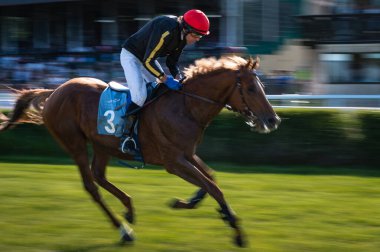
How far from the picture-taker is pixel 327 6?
16000 millimetres

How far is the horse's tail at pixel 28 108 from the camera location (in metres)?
6.75

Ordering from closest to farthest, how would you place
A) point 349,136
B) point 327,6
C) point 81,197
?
1. point 81,197
2. point 349,136
3. point 327,6

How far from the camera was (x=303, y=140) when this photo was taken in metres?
9.47

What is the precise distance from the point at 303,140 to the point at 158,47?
441cm

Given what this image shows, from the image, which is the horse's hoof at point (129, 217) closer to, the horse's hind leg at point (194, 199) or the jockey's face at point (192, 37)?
the horse's hind leg at point (194, 199)

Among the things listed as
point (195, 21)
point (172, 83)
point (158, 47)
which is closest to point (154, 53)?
point (158, 47)

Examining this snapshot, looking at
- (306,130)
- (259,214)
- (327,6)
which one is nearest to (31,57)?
(327,6)

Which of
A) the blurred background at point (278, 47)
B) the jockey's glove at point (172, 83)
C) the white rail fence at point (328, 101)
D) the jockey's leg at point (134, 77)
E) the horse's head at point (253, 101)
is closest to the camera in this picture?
the horse's head at point (253, 101)

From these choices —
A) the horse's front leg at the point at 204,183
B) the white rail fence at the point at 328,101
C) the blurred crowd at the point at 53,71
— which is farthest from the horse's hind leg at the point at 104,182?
the blurred crowd at the point at 53,71

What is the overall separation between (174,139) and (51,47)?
14708 mm

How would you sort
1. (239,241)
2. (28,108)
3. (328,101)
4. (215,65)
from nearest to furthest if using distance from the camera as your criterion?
(239,241) < (215,65) < (28,108) < (328,101)

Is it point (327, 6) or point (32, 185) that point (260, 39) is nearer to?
point (327, 6)

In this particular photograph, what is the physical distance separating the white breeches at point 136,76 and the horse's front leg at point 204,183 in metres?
0.64

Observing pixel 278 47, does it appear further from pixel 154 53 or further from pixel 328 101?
pixel 154 53
